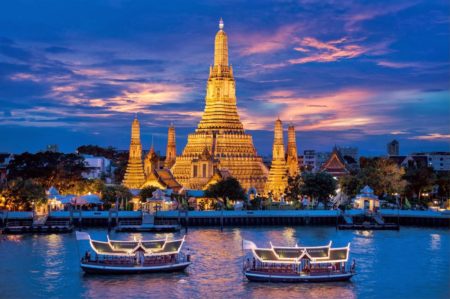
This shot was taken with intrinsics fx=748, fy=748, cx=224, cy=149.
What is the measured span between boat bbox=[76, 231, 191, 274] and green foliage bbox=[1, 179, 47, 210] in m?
24.8

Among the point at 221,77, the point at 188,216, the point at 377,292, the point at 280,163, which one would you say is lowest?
the point at 377,292

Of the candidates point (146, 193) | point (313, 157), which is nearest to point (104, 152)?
point (313, 157)

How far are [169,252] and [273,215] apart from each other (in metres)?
24.9

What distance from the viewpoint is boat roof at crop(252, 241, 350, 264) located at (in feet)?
124

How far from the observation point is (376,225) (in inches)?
2379

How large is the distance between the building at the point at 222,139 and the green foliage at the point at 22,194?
69.5ft

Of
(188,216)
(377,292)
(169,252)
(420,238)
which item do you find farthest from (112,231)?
(377,292)

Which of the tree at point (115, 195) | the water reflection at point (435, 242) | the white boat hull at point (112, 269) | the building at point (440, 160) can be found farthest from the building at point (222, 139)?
the building at point (440, 160)

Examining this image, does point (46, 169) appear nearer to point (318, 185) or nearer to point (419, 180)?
point (318, 185)

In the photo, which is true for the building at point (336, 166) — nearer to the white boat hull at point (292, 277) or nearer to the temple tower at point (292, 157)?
the temple tower at point (292, 157)

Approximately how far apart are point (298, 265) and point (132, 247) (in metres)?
9.07

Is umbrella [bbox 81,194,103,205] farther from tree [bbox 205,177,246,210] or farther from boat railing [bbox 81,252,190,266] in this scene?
boat railing [bbox 81,252,190,266]

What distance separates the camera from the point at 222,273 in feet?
129

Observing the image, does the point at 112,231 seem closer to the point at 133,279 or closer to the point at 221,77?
the point at 133,279
